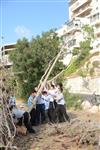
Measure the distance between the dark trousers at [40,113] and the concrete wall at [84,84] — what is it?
61.1 ft

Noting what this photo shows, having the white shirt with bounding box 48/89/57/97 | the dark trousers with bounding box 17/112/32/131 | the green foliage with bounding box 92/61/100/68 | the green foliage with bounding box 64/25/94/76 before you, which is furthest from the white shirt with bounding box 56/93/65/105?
the green foliage with bounding box 92/61/100/68

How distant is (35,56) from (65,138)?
21782mm

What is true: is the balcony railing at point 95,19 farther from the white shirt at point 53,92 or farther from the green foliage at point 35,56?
the white shirt at point 53,92

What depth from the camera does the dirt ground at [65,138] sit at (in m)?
8.85

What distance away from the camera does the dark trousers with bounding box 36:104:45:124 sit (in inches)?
483

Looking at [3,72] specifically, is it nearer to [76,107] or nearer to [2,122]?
[2,122]

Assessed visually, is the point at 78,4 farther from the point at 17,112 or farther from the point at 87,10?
the point at 17,112

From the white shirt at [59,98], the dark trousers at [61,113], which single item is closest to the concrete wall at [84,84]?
the dark trousers at [61,113]

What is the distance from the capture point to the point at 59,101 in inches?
480

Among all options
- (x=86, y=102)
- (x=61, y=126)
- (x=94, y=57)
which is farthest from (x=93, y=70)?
(x=61, y=126)

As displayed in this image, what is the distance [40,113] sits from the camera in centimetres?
1244

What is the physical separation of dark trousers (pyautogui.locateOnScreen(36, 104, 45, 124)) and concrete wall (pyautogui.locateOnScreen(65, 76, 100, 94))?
18.6 metres

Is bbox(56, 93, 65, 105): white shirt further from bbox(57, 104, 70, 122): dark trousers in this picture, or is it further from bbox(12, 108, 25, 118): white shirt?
bbox(12, 108, 25, 118): white shirt

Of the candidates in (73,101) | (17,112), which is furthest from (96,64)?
(17,112)
